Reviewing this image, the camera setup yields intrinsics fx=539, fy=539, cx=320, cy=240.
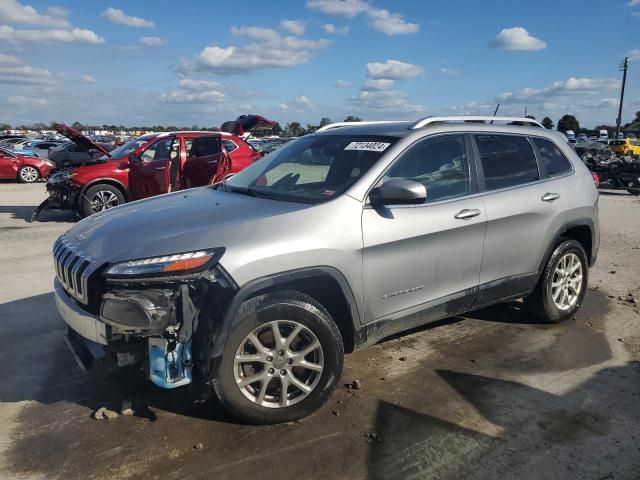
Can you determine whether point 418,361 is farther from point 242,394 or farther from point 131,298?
point 131,298

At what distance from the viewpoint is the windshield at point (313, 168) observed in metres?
3.77

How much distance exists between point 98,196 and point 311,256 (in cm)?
854

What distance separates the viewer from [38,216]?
11.9m

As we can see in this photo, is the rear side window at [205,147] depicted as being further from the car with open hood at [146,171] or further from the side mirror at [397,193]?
the side mirror at [397,193]

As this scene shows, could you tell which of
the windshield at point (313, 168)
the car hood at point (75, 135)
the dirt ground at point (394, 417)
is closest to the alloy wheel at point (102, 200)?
the car hood at point (75, 135)

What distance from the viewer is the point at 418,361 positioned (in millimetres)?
4289

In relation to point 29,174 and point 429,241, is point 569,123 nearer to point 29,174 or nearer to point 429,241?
point 29,174

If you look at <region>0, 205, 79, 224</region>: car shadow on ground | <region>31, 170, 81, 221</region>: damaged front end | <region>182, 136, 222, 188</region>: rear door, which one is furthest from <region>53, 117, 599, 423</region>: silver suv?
<region>0, 205, 79, 224</region>: car shadow on ground

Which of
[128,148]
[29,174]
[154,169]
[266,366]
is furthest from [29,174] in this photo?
[266,366]

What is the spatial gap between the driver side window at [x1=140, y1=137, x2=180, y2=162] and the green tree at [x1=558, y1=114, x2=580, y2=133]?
81.4m

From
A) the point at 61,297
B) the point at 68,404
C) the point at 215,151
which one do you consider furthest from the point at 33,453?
the point at 215,151

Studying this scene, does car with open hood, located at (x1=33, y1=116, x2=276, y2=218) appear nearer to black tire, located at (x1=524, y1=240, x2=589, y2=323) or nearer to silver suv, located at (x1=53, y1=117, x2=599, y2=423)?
silver suv, located at (x1=53, y1=117, x2=599, y2=423)

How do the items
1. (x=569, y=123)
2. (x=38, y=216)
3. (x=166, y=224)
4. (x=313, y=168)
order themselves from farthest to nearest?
(x=569, y=123)
(x=38, y=216)
(x=313, y=168)
(x=166, y=224)

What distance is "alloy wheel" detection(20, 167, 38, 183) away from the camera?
19761mm
